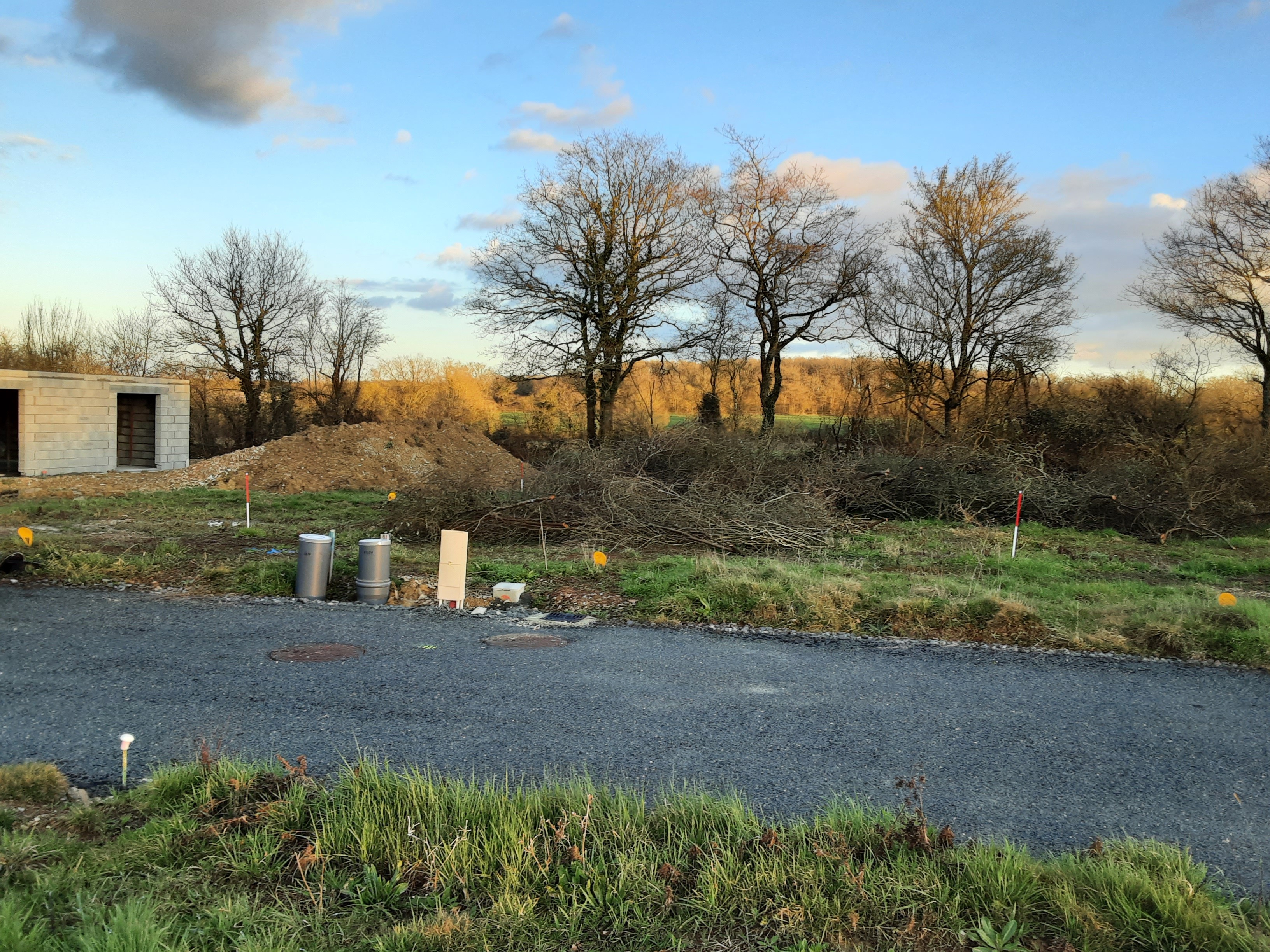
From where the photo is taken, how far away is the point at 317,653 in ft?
25.2

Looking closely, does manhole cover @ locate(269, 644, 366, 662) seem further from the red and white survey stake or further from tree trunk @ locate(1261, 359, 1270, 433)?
tree trunk @ locate(1261, 359, 1270, 433)

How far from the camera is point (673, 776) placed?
15.8 ft

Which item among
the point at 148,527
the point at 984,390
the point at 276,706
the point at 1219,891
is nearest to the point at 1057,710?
the point at 1219,891

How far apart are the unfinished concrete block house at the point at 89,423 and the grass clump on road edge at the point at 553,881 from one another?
28.1 meters

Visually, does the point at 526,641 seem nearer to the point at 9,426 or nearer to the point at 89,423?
the point at 89,423

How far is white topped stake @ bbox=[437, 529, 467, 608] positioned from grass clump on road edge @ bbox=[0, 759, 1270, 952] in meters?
5.72

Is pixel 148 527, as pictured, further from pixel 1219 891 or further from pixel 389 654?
pixel 1219 891

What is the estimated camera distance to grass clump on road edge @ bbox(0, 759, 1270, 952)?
3.10 meters

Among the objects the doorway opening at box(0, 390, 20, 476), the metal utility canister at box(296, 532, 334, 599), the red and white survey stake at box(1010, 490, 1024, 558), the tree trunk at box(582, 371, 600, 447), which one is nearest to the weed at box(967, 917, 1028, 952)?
the metal utility canister at box(296, 532, 334, 599)

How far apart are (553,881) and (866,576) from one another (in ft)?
27.5

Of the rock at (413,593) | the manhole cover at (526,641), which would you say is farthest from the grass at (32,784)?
the rock at (413,593)

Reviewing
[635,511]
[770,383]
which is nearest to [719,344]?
[770,383]

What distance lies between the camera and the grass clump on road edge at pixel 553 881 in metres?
3.10

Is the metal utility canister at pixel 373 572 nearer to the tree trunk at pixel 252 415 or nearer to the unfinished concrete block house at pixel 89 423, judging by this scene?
the unfinished concrete block house at pixel 89 423
